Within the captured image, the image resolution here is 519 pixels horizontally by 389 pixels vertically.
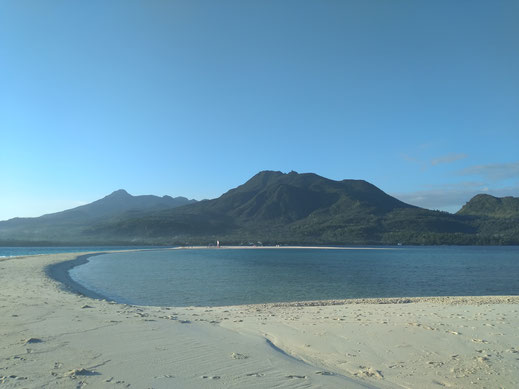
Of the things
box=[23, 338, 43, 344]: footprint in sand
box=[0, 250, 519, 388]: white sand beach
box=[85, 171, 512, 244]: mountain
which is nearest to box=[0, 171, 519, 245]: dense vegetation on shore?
box=[85, 171, 512, 244]: mountain

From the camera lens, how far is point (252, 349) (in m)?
8.02

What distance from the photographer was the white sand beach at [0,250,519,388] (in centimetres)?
611

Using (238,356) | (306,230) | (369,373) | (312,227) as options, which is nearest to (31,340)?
(238,356)

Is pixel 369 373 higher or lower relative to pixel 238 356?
lower

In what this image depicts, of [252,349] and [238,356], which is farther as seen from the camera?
[252,349]

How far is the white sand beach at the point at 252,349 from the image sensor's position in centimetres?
611

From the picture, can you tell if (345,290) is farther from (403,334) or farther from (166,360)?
(166,360)

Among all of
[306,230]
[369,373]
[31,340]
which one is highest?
[306,230]

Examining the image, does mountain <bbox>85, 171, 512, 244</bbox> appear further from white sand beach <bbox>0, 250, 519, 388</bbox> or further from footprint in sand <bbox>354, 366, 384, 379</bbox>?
footprint in sand <bbox>354, 366, 384, 379</bbox>

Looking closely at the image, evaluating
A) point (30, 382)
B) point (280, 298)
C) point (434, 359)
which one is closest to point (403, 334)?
point (434, 359)

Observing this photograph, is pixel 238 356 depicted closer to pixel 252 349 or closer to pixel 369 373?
pixel 252 349

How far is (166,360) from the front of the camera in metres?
6.93

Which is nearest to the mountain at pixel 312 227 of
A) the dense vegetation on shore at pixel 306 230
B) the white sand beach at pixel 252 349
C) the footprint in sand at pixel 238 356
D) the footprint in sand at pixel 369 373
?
the dense vegetation on shore at pixel 306 230

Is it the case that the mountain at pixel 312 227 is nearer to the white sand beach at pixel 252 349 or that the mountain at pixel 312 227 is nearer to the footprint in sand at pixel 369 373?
the white sand beach at pixel 252 349
